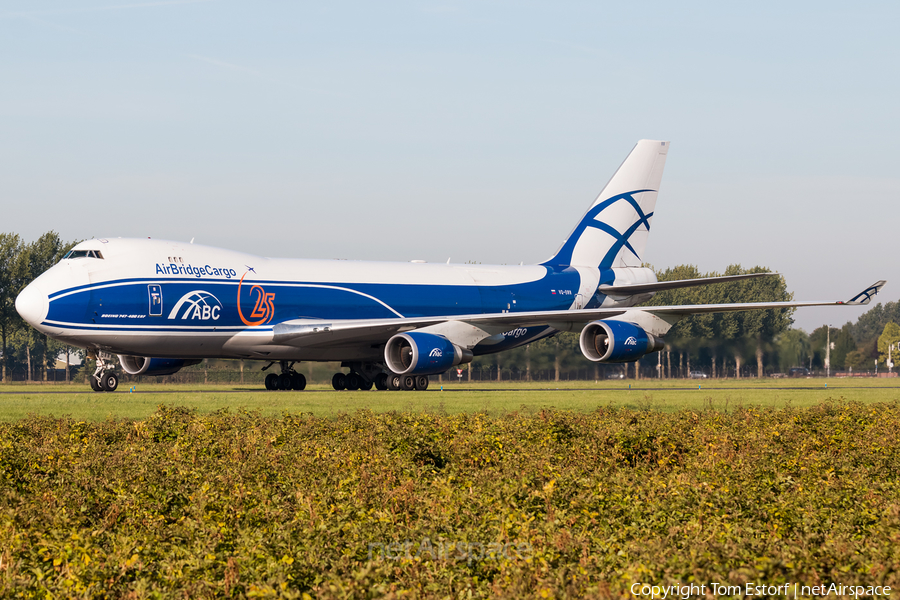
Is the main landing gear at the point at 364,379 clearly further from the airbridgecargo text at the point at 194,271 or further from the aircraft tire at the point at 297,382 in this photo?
the airbridgecargo text at the point at 194,271

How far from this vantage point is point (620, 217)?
41375 mm

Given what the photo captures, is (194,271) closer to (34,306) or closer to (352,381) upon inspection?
(34,306)

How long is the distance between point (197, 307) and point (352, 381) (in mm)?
8029

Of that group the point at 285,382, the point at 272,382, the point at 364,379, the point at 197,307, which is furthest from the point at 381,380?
the point at 197,307

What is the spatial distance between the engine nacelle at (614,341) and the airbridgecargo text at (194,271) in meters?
11.8

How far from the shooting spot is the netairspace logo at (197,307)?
95.1ft

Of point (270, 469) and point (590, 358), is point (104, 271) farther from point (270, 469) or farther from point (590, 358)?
point (270, 469)

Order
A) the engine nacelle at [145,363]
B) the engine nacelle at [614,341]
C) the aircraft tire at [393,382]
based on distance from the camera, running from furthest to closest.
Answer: the aircraft tire at [393,382], the engine nacelle at [145,363], the engine nacelle at [614,341]

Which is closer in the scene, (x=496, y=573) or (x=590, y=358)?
(x=496, y=573)

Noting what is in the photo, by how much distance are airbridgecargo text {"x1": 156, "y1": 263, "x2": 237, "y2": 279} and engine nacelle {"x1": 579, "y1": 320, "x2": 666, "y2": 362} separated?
11850 mm

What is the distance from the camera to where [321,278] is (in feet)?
107

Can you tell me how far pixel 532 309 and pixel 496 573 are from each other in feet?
101

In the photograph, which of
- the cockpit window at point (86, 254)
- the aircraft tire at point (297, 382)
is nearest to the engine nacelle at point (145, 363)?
the aircraft tire at point (297, 382)

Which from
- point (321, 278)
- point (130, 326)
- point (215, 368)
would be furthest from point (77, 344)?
point (215, 368)
